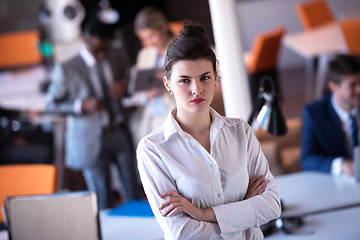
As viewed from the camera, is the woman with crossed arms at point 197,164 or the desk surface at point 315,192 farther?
the desk surface at point 315,192

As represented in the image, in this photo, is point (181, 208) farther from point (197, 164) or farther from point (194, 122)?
point (194, 122)

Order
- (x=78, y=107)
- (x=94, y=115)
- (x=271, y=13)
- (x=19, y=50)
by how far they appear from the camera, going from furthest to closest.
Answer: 1. (x=271, y=13)
2. (x=19, y=50)
3. (x=94, y=115)
4. (x=78, y=107)

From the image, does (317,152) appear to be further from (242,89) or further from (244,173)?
(244,173)

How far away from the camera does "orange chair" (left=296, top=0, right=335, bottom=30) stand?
7.32 meters

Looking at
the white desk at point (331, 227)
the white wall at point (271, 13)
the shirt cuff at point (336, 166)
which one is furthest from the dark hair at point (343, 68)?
the white wall at point (271, 13)

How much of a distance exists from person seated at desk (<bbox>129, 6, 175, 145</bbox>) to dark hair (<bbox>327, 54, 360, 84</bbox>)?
128 cm

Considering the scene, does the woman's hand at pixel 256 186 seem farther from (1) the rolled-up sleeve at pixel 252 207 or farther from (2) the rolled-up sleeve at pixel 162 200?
(2) the rolled-up sleeve at pixel 162 200

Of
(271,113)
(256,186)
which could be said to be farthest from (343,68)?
(256,186)

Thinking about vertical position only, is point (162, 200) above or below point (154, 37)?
below

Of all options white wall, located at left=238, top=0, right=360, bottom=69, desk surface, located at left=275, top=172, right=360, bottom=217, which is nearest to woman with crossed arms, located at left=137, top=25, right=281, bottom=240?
desk surface, located at left=275, top=172, right=360, bottom=217

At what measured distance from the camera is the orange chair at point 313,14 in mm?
7320

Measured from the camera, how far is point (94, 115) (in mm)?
4211

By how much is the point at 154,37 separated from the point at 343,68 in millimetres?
1626

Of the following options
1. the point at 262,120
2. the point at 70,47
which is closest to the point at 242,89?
the point at 262,120
